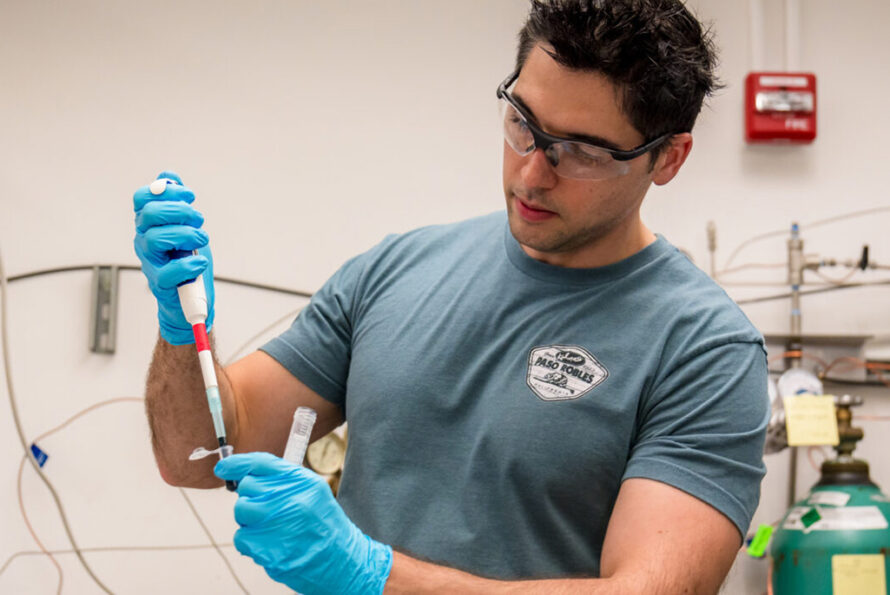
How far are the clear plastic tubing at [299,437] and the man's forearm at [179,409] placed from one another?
0.60 ft

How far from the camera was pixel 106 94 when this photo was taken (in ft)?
7.78

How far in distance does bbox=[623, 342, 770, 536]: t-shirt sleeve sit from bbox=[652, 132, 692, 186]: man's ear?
30cm

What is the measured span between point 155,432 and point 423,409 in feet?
1.32

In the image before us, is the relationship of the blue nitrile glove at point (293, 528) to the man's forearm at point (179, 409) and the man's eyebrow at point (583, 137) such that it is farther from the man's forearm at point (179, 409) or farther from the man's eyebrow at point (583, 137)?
the man's eyebrow at point (583, 137)

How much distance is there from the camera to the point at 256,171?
7.97 feet

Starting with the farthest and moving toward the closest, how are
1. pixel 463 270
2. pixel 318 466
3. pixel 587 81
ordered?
pixel 318 466, pixel 463 270, pixel 587 81

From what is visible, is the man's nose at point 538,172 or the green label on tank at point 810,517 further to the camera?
the green label on tank at point 810,517

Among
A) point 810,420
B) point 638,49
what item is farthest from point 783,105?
point 638,49

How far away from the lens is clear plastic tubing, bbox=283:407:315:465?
1091 millimetres

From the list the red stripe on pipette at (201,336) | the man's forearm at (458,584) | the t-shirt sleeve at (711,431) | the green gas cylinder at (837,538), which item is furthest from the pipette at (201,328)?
the green gas cylinder at (837,538)

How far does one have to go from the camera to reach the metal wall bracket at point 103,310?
2314mm

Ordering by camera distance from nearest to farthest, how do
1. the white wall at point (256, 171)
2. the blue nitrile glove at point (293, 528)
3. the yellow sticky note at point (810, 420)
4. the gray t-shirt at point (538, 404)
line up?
1. the blue nitrile glove at point (293, 528)
2. the gray t-shirt at point (538, 404)
3. the yellow sticky note at point (810, 420)
4. the white wall at point (256, 171)

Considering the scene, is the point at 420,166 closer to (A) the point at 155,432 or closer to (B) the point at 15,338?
(B) the point at 15,338

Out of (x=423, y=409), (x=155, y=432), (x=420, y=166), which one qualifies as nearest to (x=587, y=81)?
(x=423, y=409)
